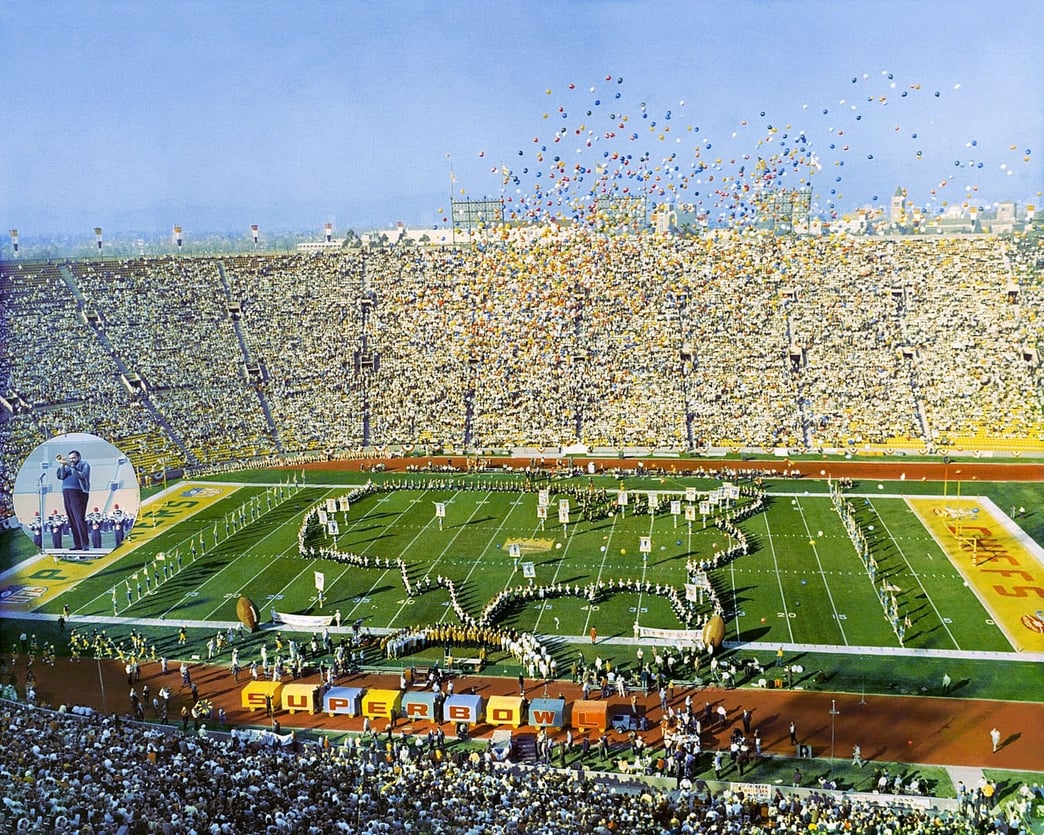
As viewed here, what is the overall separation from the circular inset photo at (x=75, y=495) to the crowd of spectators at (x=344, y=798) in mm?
8117

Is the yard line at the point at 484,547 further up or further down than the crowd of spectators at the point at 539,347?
further down

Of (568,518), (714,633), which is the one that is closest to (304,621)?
(714,633)

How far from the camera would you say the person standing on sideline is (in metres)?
23.7

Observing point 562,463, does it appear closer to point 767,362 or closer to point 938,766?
point 767,362

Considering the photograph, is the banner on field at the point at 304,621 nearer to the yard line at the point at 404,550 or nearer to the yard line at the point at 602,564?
the yard line at the point at 404,550

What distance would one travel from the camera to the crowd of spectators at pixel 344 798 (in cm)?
1253

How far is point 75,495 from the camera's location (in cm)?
2398

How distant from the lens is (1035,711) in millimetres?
19297

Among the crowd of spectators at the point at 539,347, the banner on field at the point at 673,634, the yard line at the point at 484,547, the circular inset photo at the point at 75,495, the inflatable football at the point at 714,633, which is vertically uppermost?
the crowd of spectators at the point at 539,347

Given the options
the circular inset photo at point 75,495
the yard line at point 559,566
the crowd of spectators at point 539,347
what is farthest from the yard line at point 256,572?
the crowd of spectators at point 539,347

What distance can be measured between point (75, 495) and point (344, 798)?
13.9 m

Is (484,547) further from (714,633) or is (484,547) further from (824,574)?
(824,574)

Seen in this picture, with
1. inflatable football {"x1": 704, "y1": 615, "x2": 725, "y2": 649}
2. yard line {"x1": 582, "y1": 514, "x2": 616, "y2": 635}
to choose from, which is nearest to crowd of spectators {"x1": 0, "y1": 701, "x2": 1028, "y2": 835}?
inflatable football {"x1": 704, "y1": 615, "x2": 725, "y2": 649}

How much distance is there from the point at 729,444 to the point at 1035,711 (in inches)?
867
